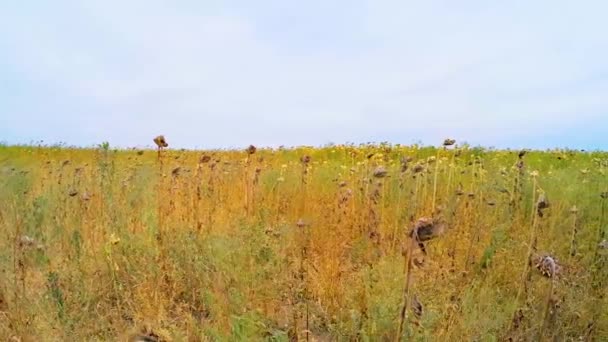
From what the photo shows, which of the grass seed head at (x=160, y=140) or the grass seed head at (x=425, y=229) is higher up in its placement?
the grass seed head at (x=160, y=140)

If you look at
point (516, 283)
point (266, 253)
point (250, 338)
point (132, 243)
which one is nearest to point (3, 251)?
point (132, 243)

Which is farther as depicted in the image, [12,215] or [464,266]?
[12,215]

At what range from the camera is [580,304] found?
9.66ft

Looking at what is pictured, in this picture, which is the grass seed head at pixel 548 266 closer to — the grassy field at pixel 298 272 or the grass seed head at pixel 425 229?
the grassy field at pixel 298 272

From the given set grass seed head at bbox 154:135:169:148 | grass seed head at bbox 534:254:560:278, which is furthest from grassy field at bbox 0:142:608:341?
grass seed head at bbox 154:135:169:148

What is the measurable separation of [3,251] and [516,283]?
3449 millimetres

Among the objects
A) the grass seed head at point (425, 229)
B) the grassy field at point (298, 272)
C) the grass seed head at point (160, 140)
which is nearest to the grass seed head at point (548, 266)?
the grassy field at point (298, 272)

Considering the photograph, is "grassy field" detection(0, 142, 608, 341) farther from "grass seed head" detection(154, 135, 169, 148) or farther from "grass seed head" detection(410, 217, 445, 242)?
"grass seed head" detection(154, 135, 169, 148)

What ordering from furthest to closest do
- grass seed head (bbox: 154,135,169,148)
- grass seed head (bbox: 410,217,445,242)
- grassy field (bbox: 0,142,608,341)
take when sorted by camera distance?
grass seed head (bbox: 154,135,169,148) → grassy field (bbox: 0,142,608,341) → grass seed head (bbox: 410,217,445,242)

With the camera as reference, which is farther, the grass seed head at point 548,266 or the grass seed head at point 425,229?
the grass seed head at point 548,266

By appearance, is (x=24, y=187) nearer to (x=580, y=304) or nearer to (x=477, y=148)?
(x=580, y=304)

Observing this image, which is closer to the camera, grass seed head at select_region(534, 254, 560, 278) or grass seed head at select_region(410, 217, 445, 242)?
grass seed head at select_region(410, 217, 445, 242)

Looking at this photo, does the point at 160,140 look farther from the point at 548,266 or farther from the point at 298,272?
the point at 548,266

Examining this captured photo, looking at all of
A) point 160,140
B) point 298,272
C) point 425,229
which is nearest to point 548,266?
point 425,229
